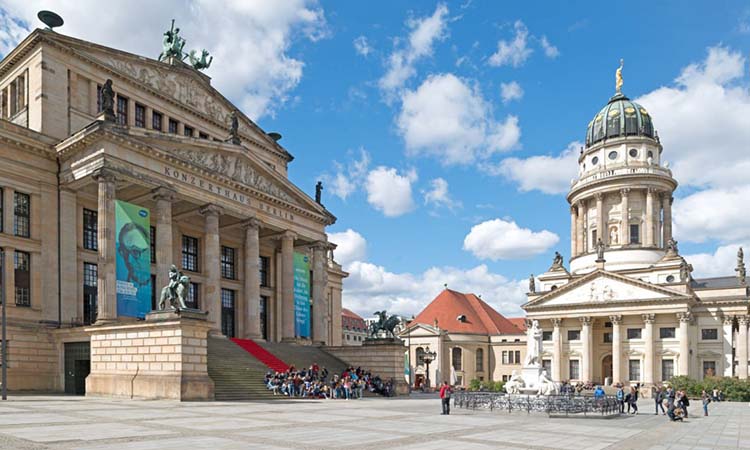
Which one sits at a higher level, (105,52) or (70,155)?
(105,52)

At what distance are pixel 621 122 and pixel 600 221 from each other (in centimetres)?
1517

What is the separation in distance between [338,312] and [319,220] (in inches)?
854

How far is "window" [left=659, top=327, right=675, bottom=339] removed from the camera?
7556 centimetres

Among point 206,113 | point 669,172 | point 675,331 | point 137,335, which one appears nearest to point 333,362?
point 137,335

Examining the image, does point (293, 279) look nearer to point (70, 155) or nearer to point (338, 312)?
point (70, 155)

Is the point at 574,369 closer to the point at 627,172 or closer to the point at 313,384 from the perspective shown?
the point at 627,172

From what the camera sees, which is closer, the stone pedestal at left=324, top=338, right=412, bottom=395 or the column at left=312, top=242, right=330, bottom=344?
the stone pedestal at left=324, top=338, right=412, bottom=395

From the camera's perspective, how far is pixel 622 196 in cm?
8825

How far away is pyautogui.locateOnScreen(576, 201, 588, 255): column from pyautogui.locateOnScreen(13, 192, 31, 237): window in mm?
76219

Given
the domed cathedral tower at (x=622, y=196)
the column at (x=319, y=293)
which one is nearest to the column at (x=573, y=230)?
the domed cathedral tower at (x=622, y=196)

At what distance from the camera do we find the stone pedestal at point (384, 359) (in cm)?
4491

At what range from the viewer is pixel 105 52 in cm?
4153

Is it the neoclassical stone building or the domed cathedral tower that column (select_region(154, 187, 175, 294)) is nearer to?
the neoclassical stone building

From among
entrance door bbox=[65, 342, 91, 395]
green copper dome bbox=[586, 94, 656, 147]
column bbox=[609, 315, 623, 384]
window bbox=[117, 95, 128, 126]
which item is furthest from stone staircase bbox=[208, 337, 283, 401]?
green copper dome bbox=[586, 94, 656, 147]
